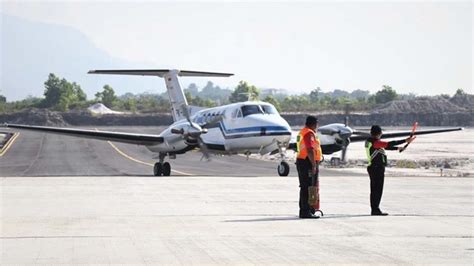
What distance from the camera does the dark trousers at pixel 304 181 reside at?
1623 cm

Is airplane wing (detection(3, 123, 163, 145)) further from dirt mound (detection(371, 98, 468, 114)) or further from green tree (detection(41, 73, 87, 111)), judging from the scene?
green tree (detection(41, 73, 87, 111))

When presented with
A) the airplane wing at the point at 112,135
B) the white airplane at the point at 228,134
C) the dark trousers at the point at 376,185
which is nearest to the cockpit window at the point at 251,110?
the white airplane at the point at 228,134

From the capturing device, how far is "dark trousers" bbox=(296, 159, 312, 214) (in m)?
16.2

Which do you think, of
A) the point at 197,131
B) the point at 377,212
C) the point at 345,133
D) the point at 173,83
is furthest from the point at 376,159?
the point at 173,83

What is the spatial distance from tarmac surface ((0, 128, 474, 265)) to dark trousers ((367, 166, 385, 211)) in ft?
1.20

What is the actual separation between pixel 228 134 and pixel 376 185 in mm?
19024

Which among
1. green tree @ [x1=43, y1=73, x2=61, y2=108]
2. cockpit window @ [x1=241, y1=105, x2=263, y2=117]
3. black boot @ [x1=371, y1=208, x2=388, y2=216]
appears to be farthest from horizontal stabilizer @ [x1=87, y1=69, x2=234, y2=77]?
green tree @ [x1=43, y1=73, x2=61, y2=108]

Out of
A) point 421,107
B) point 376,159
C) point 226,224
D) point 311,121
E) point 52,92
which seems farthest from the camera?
point 52,92

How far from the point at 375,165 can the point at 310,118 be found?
1.78 meters

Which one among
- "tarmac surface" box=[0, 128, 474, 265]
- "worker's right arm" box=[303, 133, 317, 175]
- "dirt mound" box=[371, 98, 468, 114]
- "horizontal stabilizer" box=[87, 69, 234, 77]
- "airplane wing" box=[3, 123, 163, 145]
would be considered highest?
"horizontal stabilizer" box=[87, 69, 234, 77]

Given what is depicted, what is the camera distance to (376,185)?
17125mm

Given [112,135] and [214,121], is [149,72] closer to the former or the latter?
[112,135]

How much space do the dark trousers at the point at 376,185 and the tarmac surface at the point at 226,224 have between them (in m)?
0.37

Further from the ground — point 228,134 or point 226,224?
point 228,134
